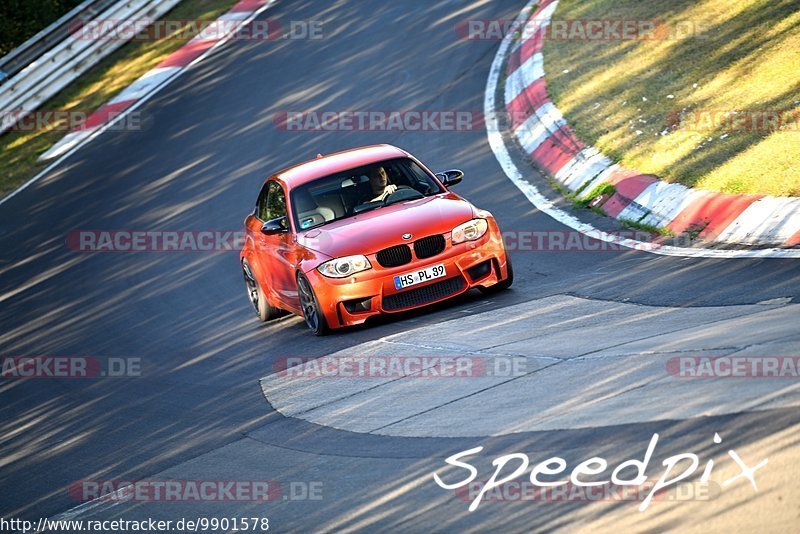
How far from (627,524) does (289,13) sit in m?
21.2

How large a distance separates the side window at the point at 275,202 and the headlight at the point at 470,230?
2.24 m

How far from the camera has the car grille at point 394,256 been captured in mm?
11016

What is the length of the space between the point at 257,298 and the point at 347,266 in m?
2.64

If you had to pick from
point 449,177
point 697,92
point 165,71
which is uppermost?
point 165,71

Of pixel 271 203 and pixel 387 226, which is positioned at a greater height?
pixel 271 203

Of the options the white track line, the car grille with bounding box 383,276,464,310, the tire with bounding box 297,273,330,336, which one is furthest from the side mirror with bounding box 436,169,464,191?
the white track line

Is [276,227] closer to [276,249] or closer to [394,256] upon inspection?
[276,249]

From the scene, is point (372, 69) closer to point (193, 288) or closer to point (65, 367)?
point (193, 288)

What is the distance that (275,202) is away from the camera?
42.5 ft

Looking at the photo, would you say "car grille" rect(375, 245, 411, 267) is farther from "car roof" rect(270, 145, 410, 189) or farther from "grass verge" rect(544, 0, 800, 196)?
"grass verge" rect(544, 0, 800, 196)

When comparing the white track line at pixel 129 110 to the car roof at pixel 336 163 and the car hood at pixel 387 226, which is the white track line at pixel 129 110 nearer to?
the car roof at pixel 336 163

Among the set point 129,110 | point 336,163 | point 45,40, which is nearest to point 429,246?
point 336,163

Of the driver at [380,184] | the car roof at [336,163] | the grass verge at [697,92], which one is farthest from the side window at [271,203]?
the grass verge at [697,92]

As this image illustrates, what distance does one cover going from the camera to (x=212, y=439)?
8.90m
